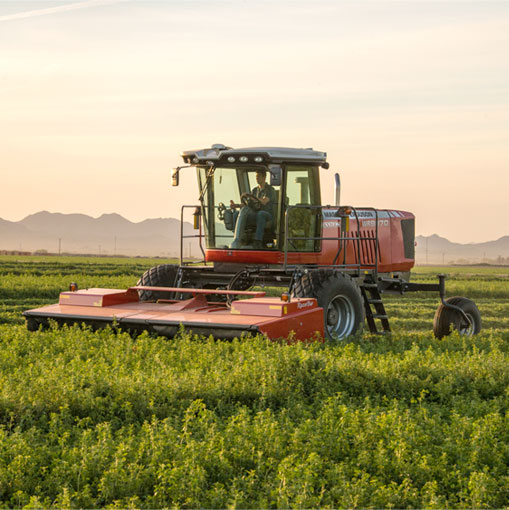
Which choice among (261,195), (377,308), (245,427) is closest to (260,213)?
(261,195)

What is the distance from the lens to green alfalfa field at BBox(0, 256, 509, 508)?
19.3 feet

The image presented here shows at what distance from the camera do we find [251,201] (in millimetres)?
12883

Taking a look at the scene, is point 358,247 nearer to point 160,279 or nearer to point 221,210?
point 221,210

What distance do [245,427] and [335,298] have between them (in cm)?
595

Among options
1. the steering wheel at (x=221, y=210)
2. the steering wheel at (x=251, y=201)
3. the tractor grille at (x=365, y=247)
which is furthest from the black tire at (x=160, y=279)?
the tractor grille at (x=365, y=247)

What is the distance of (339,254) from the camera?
1365 centimetres

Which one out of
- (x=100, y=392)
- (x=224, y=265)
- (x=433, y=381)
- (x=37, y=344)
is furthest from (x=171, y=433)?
(x=224, y=265)

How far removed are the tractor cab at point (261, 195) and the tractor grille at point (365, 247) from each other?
Answer: 1.22m

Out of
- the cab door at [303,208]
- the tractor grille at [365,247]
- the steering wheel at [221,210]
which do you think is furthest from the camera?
the tractor grille at [365,247]

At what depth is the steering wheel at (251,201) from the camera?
42.0ft

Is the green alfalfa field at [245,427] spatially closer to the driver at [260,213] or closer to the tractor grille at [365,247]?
the driver at [260,213]

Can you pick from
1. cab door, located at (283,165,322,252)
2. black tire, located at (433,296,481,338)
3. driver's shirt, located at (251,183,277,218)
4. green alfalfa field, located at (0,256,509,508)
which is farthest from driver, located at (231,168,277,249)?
black tire, located at (433,296,481,338)

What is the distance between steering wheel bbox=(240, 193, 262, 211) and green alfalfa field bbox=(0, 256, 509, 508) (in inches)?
128

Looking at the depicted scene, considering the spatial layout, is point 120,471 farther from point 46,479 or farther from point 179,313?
point 179,313
